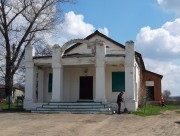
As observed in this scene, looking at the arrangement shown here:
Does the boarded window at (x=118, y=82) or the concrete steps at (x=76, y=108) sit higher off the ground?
the boarded window at (x=118, y=82)

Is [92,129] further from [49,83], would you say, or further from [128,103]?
[49,83]

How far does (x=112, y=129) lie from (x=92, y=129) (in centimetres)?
83

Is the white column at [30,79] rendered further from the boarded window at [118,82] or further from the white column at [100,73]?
the boarded window at [118,82]

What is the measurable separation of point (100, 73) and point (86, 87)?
13.0ft

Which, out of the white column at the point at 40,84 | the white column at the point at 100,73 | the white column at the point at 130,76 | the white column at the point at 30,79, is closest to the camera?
the white column at the point at 130,76

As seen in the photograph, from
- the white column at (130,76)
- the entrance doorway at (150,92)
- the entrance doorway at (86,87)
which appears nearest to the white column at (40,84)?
the entrance doorway at (86,87)

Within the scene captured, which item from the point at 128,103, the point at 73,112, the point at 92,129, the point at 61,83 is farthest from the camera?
the point at 61,83

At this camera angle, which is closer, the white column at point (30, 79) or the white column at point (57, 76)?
the white column at point (57, 76)

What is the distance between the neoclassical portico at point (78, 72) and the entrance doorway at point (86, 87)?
3.5 inches

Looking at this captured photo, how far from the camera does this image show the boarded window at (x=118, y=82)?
1054 inches

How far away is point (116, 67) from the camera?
2697cm

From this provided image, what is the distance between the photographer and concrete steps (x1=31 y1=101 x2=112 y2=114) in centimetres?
2191

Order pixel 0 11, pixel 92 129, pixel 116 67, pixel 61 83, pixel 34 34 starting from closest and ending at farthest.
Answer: pixel 92 129 → pixel 61 83 → pixel 116 67 → pixel 0 11 → pixel 34 34

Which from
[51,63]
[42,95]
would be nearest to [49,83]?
[42,95]
